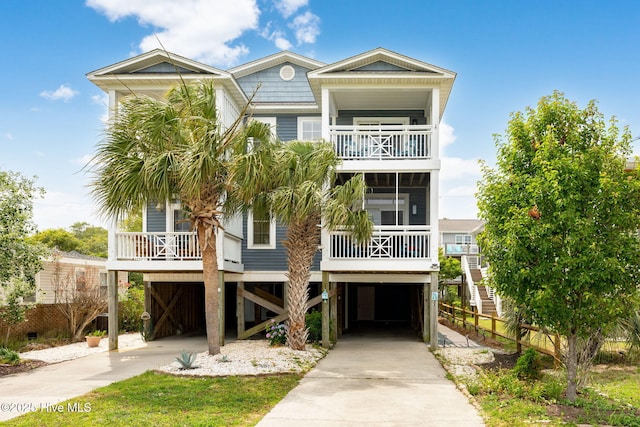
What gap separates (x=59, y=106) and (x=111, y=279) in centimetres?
597

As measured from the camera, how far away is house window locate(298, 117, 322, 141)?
62.8 feet

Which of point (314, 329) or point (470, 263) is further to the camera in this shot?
point (470, 263)

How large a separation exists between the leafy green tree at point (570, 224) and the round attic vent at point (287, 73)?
11991mm

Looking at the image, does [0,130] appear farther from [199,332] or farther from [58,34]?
[199,332]

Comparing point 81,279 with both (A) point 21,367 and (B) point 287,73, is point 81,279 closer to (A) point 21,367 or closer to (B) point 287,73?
(A) point 21,367

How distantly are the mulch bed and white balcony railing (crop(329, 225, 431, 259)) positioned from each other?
8.01 metres

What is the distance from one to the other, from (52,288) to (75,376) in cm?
1040

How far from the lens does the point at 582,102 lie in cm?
889

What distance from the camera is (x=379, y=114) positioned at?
18.8m

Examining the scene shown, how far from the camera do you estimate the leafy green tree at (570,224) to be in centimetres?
822

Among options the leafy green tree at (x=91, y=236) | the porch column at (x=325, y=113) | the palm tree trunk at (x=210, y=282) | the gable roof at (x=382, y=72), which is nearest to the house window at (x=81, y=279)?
the palm tree trunk at (x=210, y=282)

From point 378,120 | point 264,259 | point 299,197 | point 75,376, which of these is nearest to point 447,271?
point 378,120

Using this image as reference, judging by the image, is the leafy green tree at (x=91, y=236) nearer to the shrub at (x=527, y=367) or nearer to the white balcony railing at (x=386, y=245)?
the white balcony railing at (x=386, y=245)

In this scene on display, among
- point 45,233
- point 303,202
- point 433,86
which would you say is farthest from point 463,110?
point 45,233
